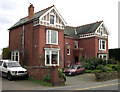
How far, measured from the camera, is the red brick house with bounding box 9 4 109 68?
24.1 metres

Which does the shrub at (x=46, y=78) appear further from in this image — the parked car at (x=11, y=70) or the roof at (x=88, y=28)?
the roof at (x=88, y=28)

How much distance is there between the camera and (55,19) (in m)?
25.5

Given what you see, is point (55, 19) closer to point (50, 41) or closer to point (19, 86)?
point (50, 41)

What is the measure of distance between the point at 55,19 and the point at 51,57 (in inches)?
242

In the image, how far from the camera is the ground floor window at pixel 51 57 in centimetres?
2442

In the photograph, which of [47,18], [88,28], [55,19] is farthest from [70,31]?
[47,18]

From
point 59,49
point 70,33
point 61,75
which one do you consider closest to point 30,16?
point 59,49

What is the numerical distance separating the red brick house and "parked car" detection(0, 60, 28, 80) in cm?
669

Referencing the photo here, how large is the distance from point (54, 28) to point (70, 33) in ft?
26.7

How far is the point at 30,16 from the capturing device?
26875 millimetres

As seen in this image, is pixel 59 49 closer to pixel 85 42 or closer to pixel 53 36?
pixel 53 36

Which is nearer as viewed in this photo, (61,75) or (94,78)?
(61,75)

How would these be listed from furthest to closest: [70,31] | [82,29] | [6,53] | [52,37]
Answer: [82,29] < [70,31] < [6,53] < [52,37]

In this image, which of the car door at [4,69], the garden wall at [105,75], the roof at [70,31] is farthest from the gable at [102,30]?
the car door at [4,69]
